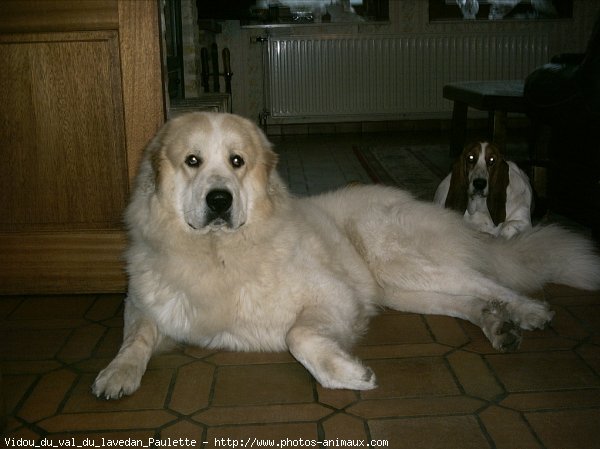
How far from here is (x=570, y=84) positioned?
3430 millimetres

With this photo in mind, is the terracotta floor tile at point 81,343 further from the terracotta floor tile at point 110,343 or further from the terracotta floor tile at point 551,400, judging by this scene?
the terracotta floor tile at point 551,400

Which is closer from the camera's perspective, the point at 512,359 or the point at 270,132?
the point at 512,359

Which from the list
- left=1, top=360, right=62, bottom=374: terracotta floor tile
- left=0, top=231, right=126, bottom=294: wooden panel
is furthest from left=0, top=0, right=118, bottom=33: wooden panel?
left=1, top=360, right=62, bottom=374: terracotta floor tile

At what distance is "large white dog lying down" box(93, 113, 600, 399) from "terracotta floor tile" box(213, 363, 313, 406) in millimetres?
74

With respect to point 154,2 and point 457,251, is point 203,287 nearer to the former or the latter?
point 457,251

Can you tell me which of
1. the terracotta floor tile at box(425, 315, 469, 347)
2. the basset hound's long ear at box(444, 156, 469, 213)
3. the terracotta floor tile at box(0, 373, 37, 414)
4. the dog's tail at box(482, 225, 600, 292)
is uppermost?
the basset hound's long ear at box(444, 156, 469, 213)

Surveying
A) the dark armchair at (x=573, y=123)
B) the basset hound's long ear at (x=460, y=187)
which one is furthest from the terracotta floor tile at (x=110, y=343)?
the dark armchair at (x=573, y=123)

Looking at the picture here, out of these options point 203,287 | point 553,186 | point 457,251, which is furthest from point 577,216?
point 203,287

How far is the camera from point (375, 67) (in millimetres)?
8602

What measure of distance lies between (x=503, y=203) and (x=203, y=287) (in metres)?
2.15

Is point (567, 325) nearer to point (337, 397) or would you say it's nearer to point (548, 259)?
point (548, 259)

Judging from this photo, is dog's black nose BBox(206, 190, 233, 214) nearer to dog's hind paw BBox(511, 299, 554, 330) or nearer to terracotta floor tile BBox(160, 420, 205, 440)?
terracotta floor tile BBox(160, 420, 205, 440)

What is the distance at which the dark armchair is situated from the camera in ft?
10.7

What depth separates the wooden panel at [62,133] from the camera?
104 inches
